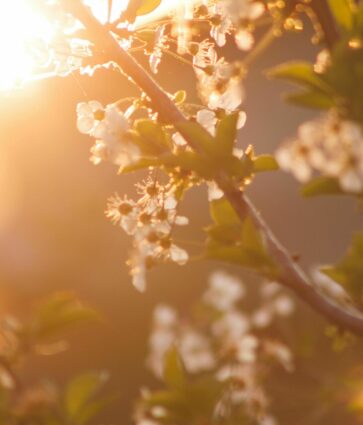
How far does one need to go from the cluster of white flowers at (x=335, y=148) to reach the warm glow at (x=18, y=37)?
337mm

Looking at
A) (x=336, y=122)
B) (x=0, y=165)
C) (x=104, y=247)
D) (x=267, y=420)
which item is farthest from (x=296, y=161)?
(x=0, y=165)

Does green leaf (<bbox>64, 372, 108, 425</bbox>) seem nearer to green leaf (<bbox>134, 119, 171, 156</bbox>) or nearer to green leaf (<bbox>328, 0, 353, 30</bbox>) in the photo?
green leaf (<bbox>134, 119, 171, 156</bbox>)

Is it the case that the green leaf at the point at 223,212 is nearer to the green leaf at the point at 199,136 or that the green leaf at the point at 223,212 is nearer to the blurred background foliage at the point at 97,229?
the green leaf at the point at 199,136

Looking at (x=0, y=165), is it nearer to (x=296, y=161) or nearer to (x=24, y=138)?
(x=24, y=138)

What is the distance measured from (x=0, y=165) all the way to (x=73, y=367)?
1.35 meters

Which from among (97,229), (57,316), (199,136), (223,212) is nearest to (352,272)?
(223,212)

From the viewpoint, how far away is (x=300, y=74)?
72 cm

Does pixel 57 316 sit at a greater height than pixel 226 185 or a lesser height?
greater

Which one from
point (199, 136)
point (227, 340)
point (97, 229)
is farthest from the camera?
point (97, 229)

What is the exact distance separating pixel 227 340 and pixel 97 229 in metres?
2.38

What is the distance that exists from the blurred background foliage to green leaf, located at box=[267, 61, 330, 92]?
3036mm

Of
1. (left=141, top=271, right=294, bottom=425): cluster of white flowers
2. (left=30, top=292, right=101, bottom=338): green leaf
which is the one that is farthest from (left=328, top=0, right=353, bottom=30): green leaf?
(left=141, top=271, right=294, bottom=425): cluster of white flowers

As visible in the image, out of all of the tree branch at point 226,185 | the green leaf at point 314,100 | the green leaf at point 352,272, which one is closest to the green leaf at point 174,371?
the green leaf at point 352,272

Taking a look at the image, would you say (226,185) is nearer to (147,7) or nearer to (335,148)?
(335,148)
